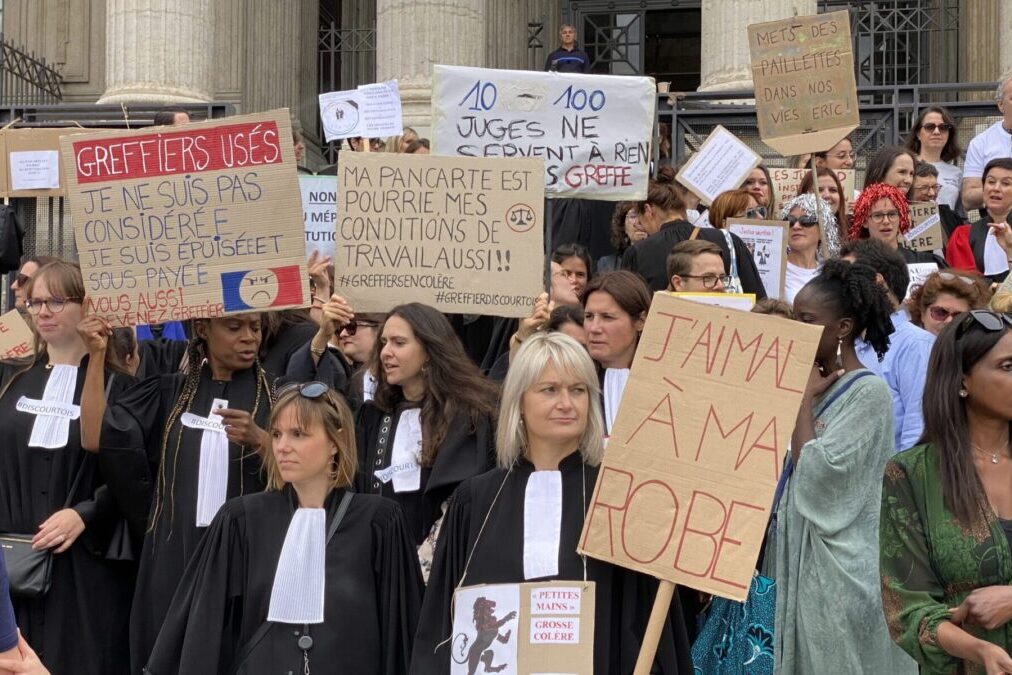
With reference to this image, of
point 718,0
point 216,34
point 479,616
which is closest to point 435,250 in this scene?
point 479,616

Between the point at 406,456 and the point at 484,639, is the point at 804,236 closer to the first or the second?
the point at 406,456

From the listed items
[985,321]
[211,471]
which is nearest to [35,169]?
[211,471]

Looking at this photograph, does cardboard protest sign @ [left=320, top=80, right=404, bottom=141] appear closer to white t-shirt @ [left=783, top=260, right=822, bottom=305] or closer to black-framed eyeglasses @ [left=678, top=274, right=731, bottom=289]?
white t-shirt @ [left=783, top=260, right=822, bottom=305]

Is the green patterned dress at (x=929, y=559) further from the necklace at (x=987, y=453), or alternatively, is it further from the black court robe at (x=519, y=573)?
the black court robe at (x=519, y=573)

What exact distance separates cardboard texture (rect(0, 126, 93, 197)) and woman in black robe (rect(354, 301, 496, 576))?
15.5ft

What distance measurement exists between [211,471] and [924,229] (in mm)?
5337

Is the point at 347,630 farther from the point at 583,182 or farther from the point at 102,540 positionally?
the point at 583,182

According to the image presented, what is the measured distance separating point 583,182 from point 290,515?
347cm

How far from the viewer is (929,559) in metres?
4.25

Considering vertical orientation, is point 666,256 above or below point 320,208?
below

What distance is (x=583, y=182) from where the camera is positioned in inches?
337

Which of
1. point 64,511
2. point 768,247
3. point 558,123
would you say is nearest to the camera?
point 64,511

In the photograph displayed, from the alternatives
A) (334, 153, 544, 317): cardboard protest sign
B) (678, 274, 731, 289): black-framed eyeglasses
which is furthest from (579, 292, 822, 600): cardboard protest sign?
(678, 274, 731, 289): black-framed eyeglasses

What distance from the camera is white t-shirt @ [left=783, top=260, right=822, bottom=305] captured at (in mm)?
9094
